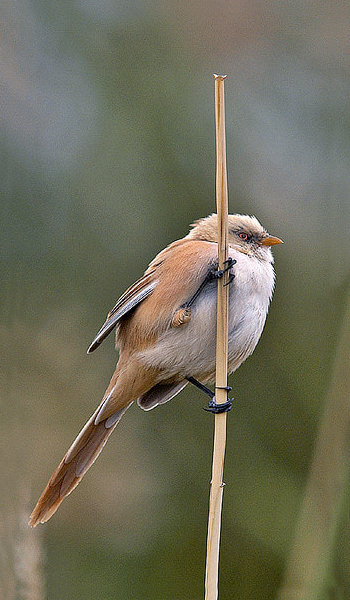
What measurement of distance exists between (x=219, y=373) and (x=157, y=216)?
3.47ft

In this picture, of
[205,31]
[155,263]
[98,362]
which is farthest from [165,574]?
[205,31]

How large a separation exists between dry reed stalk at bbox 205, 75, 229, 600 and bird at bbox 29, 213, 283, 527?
228mm

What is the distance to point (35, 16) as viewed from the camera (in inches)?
82.6

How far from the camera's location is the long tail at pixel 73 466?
1391 mm

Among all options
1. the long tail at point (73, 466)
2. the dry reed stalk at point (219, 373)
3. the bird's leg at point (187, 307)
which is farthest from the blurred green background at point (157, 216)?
the dry reed stalk at point (219, 373)

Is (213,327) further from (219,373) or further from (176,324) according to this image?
(219,373)

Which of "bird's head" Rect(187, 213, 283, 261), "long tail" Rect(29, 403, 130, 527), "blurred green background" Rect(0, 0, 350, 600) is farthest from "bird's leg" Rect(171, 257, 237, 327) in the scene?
"blurred green background" Rect(0, 0, 350, 600)

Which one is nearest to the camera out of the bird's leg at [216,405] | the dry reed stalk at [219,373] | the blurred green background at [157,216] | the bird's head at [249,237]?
the dry reed stalk at [219,373]

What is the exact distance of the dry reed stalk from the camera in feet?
3.27

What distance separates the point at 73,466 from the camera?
4.90 feet

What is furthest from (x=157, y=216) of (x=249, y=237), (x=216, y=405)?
(x=216, y=405)

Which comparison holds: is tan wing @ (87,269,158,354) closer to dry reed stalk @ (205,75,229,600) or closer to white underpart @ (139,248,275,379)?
white underpart @ (139,248,275,379)

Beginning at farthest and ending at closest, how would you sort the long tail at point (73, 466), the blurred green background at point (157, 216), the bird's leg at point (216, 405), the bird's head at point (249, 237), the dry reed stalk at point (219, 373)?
the blurred green background at point (157, 216), the bird's head at point (249, 237), the long tail at point (73, 466), the bird's leg at point (216, 405), the dry reed stalk at point (219, 373)

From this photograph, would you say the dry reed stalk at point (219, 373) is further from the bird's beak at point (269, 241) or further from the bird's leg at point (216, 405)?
the bird's beak at point (269, 241)
